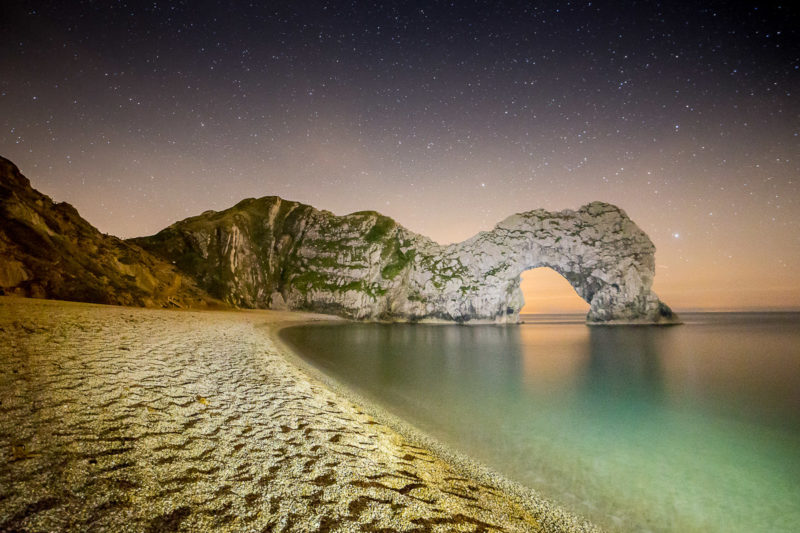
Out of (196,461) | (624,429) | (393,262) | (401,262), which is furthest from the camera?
(393,262)

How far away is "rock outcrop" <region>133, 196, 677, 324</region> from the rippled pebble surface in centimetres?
6398

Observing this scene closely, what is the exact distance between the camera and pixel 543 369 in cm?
1911

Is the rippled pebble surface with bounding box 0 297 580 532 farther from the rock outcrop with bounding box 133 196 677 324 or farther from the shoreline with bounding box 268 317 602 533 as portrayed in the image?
the rock outcrop with bounding box 133 196 677 324

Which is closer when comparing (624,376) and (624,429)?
(624,429)

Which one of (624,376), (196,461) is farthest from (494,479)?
(624,376)

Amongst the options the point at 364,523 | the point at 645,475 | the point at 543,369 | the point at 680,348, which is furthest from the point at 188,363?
the point at 680,348

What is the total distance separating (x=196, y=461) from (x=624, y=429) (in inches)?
471

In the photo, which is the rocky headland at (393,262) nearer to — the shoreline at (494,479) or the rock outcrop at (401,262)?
the rock outcrop at (401,262)

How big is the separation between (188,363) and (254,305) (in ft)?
220

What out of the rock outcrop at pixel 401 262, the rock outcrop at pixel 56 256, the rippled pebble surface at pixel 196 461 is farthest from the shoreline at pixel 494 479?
the rock outcrop at pixel 401 262

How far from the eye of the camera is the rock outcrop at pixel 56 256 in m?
20.6

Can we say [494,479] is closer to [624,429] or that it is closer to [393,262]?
[624,429]

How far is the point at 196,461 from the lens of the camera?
4.09m

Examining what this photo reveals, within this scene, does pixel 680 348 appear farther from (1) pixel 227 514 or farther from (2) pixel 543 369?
(1) pixel 227 514
